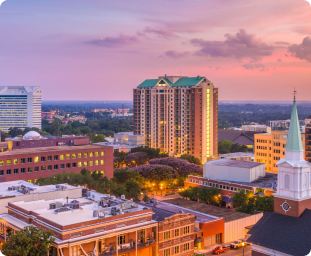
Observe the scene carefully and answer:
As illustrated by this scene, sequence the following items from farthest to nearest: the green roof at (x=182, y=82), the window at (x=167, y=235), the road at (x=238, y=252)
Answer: the green roof at (x=182, y=82) → the road at (x=238, y=252) → the window at (x=167, y=235)

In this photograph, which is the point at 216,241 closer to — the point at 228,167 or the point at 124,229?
the point at 124,229

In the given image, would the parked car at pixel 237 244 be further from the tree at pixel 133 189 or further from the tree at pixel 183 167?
the tree at pixel 183 167

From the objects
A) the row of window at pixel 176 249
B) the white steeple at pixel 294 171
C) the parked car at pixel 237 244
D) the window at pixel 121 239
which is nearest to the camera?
the white steeple at pixel 294 171

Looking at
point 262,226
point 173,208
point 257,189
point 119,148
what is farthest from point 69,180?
point 119,148

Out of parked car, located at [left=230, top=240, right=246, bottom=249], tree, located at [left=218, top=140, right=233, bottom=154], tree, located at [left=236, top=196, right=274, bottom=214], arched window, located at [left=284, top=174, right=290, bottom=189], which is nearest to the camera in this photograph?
arched window, located at [left=284, top=174, right=290, bottom=189]

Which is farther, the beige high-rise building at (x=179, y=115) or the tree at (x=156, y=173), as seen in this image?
the beige high-rise building at (x=179, y=115)

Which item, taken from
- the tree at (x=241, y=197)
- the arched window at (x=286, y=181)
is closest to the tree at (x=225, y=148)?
the tree at (x=241, y=197)

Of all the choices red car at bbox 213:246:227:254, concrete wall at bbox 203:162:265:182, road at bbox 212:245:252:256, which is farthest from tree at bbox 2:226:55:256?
concrete wall at bbox 203:162:265:182

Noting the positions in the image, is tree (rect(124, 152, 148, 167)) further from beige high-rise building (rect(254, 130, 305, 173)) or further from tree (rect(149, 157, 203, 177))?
beige high-rise building (rect(254, 130, 305, 173))
